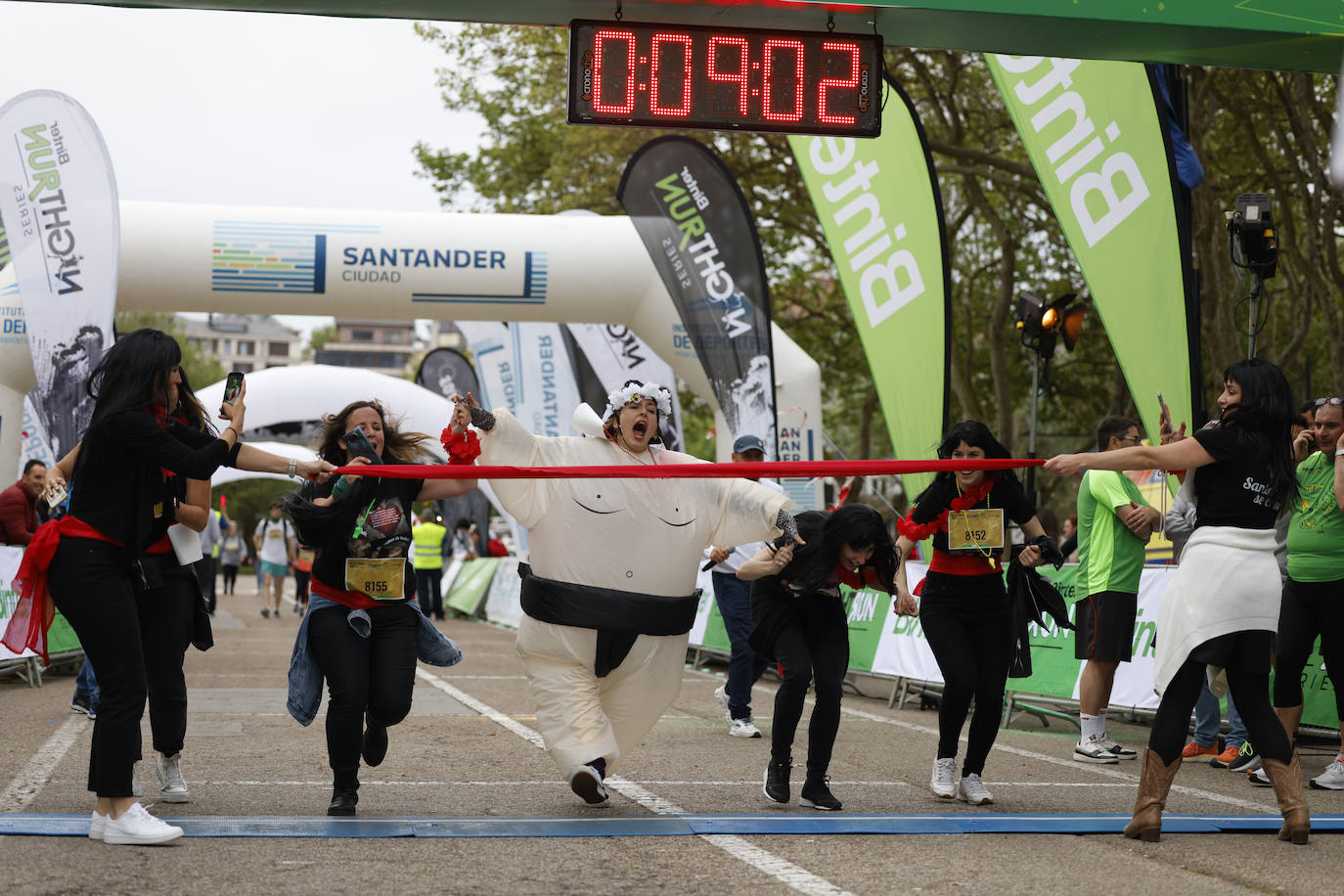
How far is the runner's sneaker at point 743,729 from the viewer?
980 centimetres

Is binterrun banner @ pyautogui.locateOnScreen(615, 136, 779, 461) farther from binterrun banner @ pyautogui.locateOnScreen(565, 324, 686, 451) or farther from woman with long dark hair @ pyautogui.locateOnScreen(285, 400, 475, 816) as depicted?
woman with long dark hair @ pyautogui.locateOnScreen(285, 400, 475, 816)

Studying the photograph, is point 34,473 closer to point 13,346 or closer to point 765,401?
point 13,346

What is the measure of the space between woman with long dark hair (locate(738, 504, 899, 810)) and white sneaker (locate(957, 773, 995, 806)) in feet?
2.21

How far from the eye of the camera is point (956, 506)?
7082 millimetres

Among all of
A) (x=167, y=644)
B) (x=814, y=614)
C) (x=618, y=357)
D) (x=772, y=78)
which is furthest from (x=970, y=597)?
(x=618, y=357)

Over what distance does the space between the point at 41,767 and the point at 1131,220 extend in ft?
26.7

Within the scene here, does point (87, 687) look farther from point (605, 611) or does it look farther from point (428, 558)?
point (428, 558)

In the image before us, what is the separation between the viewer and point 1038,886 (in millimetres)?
4977

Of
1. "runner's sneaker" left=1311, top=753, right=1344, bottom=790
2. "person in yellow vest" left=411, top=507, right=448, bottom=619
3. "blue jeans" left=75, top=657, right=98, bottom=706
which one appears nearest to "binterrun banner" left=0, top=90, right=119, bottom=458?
"blue jeans" left=75, top=657, right=98, bottom=706

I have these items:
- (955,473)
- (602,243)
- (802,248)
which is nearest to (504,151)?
(802,248)

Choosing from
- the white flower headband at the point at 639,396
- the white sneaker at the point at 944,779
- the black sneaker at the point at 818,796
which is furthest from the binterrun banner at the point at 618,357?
the black sneaker at the point at 818,796

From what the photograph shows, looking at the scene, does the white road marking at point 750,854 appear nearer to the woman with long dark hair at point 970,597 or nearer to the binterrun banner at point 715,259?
the woman with long dark hair at point 970,597

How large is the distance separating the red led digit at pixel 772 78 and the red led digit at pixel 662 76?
367 millimetres

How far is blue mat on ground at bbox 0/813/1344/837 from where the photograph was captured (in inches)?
225
